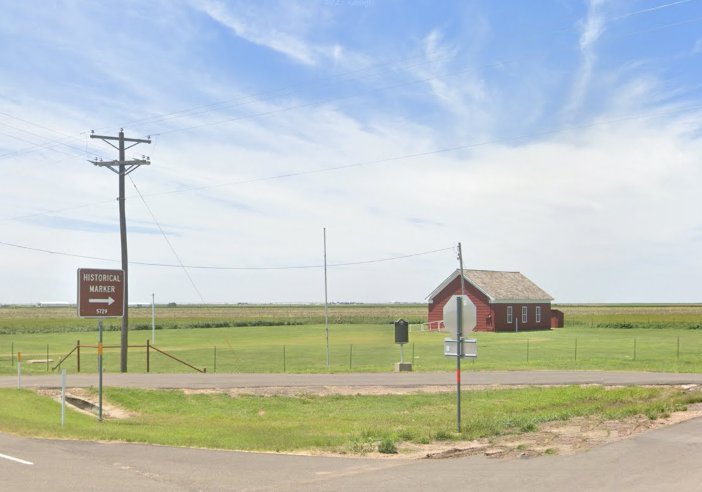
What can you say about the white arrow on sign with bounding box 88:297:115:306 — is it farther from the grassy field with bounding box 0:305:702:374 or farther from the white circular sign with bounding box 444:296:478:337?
the grassy field with bounding box 0:305:702:374

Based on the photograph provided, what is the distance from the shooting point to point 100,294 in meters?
17.0

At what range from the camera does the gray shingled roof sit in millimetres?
68500

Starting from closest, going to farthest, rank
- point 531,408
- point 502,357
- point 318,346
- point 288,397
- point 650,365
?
1. point 531,408
2. point 288,397
3. point 650,365
4. point 502,357
5. point 318,346

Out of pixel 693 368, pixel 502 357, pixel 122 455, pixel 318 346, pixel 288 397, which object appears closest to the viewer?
pixel 122 455

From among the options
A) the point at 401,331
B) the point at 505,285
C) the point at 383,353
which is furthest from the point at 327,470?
the point at 505,285

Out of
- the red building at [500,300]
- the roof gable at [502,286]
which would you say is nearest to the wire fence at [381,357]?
the red building at [500,300]

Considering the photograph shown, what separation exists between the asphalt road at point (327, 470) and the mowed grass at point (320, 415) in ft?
4.43

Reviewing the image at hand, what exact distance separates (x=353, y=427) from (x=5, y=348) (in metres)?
41.8

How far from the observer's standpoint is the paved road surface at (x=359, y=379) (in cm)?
2530

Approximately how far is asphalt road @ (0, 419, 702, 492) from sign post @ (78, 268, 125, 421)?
4.84 metres

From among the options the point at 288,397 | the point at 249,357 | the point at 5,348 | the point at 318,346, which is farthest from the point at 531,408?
the point at 5,348

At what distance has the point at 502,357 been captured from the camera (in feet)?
130

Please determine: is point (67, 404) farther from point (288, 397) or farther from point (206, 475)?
point (206, 475)

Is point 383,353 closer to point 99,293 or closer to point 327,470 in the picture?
point 99,293
